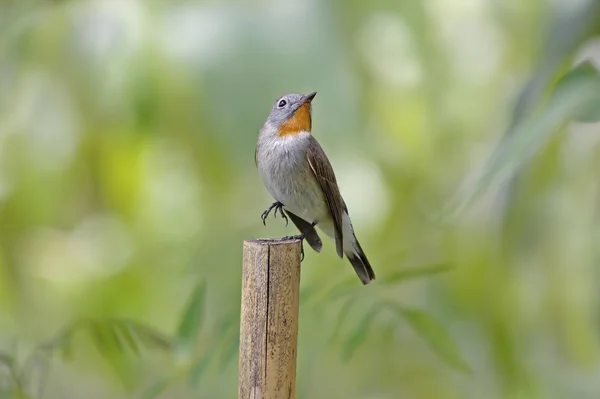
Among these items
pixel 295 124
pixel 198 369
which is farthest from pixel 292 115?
pixel 198 369

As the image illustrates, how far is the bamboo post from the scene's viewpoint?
→ 1.59 meters

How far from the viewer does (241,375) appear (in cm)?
162

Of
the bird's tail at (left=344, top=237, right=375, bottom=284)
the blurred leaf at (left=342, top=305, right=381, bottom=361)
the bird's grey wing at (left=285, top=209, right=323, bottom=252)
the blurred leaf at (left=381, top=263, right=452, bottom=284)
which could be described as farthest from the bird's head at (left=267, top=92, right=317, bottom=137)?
the blurred leaf at (left=342, top=305, right=381, bottom=361)

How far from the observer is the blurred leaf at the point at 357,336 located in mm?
2629

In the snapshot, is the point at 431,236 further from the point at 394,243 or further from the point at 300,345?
the point at 300,345

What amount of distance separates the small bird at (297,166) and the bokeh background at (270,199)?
0.43 feet

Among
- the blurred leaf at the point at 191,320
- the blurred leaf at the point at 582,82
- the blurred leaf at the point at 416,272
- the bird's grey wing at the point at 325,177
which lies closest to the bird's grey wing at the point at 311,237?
the bird's grey wing at the point at 325,177

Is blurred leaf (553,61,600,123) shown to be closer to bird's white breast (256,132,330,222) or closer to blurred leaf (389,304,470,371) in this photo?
bird's white breast (256,132,330,222)

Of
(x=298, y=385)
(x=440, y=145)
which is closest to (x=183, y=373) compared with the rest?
(x=298, y=385)

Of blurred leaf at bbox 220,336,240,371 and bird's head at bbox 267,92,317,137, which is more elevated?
bird's head at bbox 267,92,317,137

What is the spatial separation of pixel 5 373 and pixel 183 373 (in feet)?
2.76

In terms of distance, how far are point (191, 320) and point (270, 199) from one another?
0.72 metres

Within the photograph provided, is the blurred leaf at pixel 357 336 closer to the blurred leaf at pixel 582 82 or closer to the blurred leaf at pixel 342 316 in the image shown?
the blurred leaf at pixel 342 316

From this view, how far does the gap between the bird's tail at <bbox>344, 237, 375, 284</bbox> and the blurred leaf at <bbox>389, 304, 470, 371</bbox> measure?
0.19 metres
